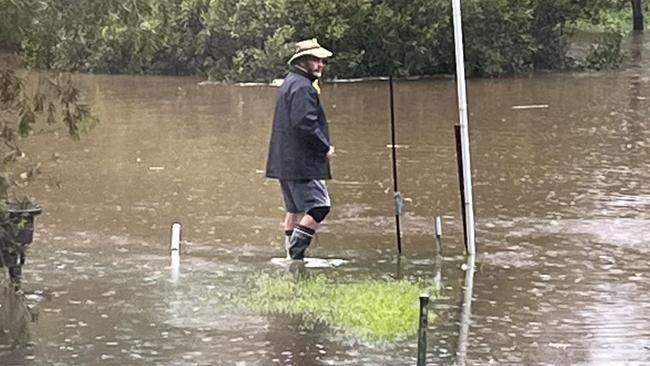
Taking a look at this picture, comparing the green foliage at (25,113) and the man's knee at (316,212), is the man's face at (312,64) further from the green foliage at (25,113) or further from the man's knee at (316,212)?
the green foliage at (25,113)

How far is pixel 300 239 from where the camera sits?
31.7ft

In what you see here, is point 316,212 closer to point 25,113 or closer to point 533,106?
point 25,113

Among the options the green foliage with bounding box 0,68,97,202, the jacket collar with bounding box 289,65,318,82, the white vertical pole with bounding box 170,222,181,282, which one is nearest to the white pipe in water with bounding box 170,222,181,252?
the white vertical pole with bounding box 170,222,181,282

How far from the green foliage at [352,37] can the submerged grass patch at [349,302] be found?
1818 centimetres

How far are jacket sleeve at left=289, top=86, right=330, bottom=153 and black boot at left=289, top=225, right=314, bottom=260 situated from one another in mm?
617

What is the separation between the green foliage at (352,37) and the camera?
28.0 metres

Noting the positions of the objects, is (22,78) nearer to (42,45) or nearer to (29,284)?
(42,45)

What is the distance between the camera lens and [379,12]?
28.3 m

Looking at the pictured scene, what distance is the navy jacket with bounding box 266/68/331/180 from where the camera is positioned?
31.6 ft

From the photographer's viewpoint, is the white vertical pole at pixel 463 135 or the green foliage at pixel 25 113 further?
the white vertical pole at pixel 463 135

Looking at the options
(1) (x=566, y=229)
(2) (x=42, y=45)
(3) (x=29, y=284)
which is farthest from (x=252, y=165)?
(2) (x=42, y=45)

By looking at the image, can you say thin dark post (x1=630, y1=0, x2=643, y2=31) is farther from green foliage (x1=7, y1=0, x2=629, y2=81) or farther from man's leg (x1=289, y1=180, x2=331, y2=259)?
man's leg (x1=289, y1=180, x2=331, y2=259)

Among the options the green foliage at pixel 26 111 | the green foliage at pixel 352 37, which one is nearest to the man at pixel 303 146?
the green foliage at pixel 26 111

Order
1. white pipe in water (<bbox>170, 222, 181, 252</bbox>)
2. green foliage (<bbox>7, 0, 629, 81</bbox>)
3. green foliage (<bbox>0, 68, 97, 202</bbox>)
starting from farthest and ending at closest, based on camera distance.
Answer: green foliage (<bbox>7, 0, 629, 81</bbox>) → white pipe in water (<bbox>170, 222, 181, 252</bbox>) → green foliage (<bbox>0, 68, 97, 202</bbox>)
